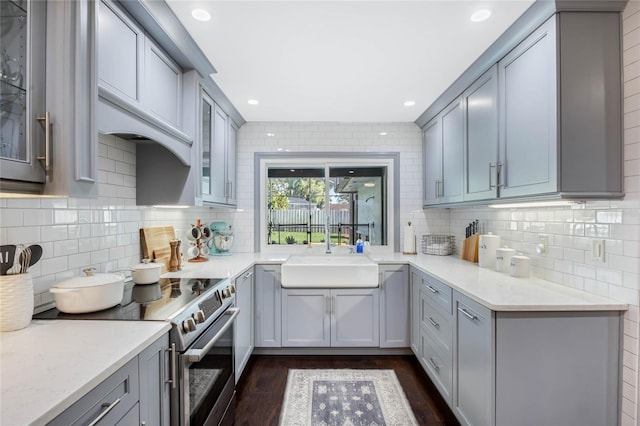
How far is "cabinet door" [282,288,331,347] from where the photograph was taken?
297cm

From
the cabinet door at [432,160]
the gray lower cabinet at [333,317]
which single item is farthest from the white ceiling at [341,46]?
the gray lower cabinet at [333,317]

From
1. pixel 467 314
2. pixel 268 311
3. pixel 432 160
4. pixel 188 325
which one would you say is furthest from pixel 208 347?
pixel 432 160

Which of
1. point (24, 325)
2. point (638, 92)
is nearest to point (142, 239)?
point (24, 325)

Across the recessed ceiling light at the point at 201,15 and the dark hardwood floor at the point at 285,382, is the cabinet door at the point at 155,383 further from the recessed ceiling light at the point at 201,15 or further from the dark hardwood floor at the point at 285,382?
the recessed ceiling light at the point at 201,15

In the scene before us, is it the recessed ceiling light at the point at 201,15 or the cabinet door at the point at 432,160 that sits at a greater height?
the recessed ceiling light at the point at 201,15

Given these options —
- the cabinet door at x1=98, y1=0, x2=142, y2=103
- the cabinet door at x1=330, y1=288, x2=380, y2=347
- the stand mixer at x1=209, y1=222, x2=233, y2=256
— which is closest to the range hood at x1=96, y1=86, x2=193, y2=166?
the cabinet door at x1=98, y1=0, x2=142, y2=103

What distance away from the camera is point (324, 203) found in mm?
3699

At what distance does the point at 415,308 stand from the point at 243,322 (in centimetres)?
152

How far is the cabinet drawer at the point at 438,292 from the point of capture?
214 cm

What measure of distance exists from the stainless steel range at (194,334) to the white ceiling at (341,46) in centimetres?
150

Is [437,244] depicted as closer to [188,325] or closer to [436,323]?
[436,323]

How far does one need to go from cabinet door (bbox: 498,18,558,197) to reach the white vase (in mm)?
2312

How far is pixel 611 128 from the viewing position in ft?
5.08

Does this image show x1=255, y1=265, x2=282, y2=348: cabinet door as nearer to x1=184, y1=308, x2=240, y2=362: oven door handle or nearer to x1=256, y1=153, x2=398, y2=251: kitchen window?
x1=256, y1=153, x2=398, y2=251: kitchen window
